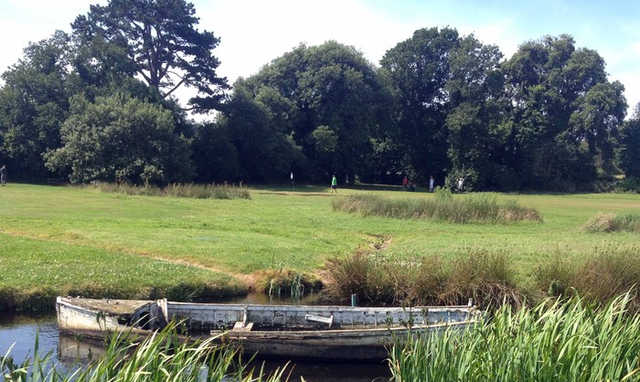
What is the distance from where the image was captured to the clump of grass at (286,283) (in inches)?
719

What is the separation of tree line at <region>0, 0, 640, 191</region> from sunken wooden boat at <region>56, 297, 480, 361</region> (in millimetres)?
38899

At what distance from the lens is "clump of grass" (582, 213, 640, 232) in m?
29.0

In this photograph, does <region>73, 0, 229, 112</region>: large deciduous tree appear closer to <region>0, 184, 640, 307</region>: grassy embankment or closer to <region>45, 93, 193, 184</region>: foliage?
<region>45, 93, 193, 184</region>: foliage

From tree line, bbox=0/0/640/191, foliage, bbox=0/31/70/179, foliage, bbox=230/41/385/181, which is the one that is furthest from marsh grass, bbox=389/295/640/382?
foliage, bbox=230/41/385/181

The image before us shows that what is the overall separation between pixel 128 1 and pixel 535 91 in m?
54.2

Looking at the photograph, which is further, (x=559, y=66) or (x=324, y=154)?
(x=559, y=66)

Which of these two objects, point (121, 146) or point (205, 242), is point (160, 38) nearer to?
point (121, 146)

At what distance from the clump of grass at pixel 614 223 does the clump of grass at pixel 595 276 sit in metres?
13.1

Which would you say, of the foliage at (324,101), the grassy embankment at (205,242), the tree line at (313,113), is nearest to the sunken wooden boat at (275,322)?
the grassy embankment at (205,242)

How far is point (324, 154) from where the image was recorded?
249 feet

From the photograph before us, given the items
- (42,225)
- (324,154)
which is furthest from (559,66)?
(42,225)

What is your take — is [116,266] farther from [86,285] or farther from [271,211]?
[271,211]

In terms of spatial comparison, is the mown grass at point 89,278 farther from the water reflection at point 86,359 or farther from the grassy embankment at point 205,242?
the water reflection at point 86,359

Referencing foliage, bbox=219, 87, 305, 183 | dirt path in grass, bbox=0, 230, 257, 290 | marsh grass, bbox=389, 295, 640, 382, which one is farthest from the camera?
foliage, bbox=219, 87, 305, 183
